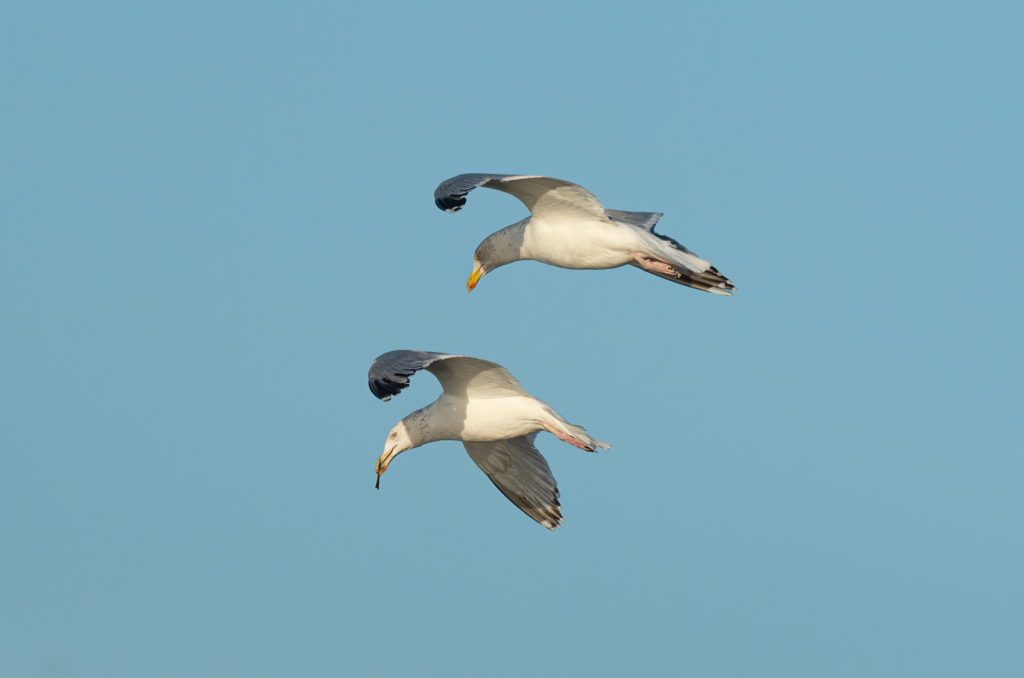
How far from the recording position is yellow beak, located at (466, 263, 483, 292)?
24938 millimetres

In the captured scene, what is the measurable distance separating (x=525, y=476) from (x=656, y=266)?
12.0ft

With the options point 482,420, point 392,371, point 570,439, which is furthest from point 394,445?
point 392,371

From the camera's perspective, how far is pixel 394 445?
23516 millimetres

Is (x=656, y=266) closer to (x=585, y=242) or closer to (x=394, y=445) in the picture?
(x=585, y=242)

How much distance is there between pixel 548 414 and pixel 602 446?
0.78 metres

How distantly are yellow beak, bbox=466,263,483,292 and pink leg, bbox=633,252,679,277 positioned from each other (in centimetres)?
286

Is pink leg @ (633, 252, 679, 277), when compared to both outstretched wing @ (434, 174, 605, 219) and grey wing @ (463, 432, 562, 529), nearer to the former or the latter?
outstretched wing @ (434, 174, 605, 219)

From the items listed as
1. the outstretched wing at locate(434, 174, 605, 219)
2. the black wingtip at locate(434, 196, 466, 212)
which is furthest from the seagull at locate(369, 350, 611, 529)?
the outstretched wing at locate(434, 174, 605, 219)

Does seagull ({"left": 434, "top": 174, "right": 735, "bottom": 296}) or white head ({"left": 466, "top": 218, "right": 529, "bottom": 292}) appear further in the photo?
white head ({"left": 466, "top": 218, "right": 529, "bottom": 292})

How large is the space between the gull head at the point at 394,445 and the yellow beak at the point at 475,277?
2.49 m

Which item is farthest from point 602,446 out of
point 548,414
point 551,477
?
point 551,477

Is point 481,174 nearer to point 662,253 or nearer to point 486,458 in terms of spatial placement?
point 662,253

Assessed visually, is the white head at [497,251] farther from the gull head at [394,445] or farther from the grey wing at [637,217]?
the gull head at [394,445]

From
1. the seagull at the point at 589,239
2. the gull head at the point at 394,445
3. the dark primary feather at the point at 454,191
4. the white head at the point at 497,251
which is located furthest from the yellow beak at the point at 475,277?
the dark primary feather at the point at 454,191
